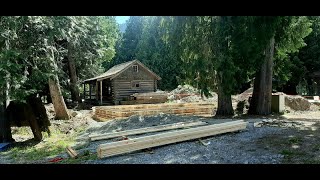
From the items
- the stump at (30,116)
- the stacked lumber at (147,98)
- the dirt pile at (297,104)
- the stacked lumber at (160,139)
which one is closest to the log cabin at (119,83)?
the stacked lumber at (147,98)

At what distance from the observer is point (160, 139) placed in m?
6.62

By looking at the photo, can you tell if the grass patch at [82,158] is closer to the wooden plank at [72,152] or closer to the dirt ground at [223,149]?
the dirt ground at [223,149]

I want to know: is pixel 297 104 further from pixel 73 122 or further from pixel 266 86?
pixel 73 122

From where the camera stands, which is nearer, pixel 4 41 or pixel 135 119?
pixel 4 41

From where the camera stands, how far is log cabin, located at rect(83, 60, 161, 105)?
1610 cm

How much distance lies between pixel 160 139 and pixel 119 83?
11.2 metres

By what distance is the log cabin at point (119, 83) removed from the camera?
16.1 meters

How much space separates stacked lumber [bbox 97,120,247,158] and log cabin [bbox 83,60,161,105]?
340 inches

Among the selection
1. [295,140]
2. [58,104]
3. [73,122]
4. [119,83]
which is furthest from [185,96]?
[295,140]

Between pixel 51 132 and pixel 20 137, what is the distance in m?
0.89

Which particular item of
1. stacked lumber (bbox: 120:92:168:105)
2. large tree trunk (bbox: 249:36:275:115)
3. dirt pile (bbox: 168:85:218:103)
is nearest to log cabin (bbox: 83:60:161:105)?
stacked lumber (bbox: 120:92:168:105)
